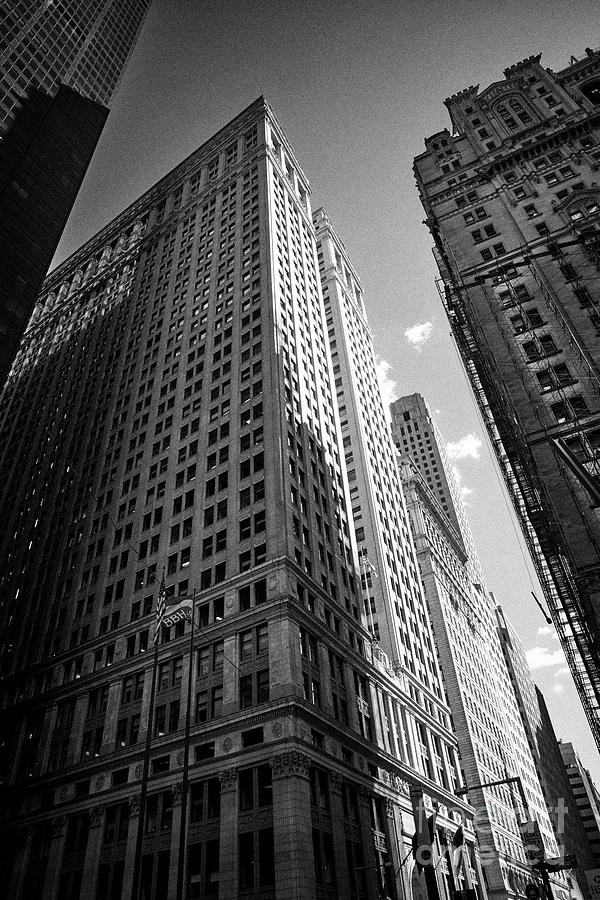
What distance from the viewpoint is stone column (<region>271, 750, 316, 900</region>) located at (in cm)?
3538

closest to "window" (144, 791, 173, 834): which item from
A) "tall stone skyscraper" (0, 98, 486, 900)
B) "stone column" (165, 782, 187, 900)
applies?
"tall stone skyscraper" (0, 98, 486, 900)

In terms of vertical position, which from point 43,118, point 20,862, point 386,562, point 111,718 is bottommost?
point 20,862

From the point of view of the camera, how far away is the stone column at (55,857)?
44.3 m

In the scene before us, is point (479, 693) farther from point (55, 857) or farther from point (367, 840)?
point (55, 857)

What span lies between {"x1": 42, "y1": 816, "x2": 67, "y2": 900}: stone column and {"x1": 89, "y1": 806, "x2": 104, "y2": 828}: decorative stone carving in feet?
9.83

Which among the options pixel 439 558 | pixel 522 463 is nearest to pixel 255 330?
pixel 522 463

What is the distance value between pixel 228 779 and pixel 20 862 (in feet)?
64.4

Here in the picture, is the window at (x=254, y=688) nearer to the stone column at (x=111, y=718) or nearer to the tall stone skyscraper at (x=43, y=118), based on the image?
the stone column at (x=111, y=718)

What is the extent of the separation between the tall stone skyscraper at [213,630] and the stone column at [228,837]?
146mm

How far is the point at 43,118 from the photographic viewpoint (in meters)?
92.3

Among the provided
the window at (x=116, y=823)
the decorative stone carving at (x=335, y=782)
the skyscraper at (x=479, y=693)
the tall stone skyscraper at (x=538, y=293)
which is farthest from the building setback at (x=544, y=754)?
the window at (x=116, y=823)

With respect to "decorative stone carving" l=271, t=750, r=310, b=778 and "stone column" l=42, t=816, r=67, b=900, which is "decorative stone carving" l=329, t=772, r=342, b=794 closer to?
"decorative stone carving" l=271, t=750, r=310, b=778

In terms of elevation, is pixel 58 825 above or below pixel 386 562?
below

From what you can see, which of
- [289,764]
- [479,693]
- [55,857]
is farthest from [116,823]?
[479,693]
